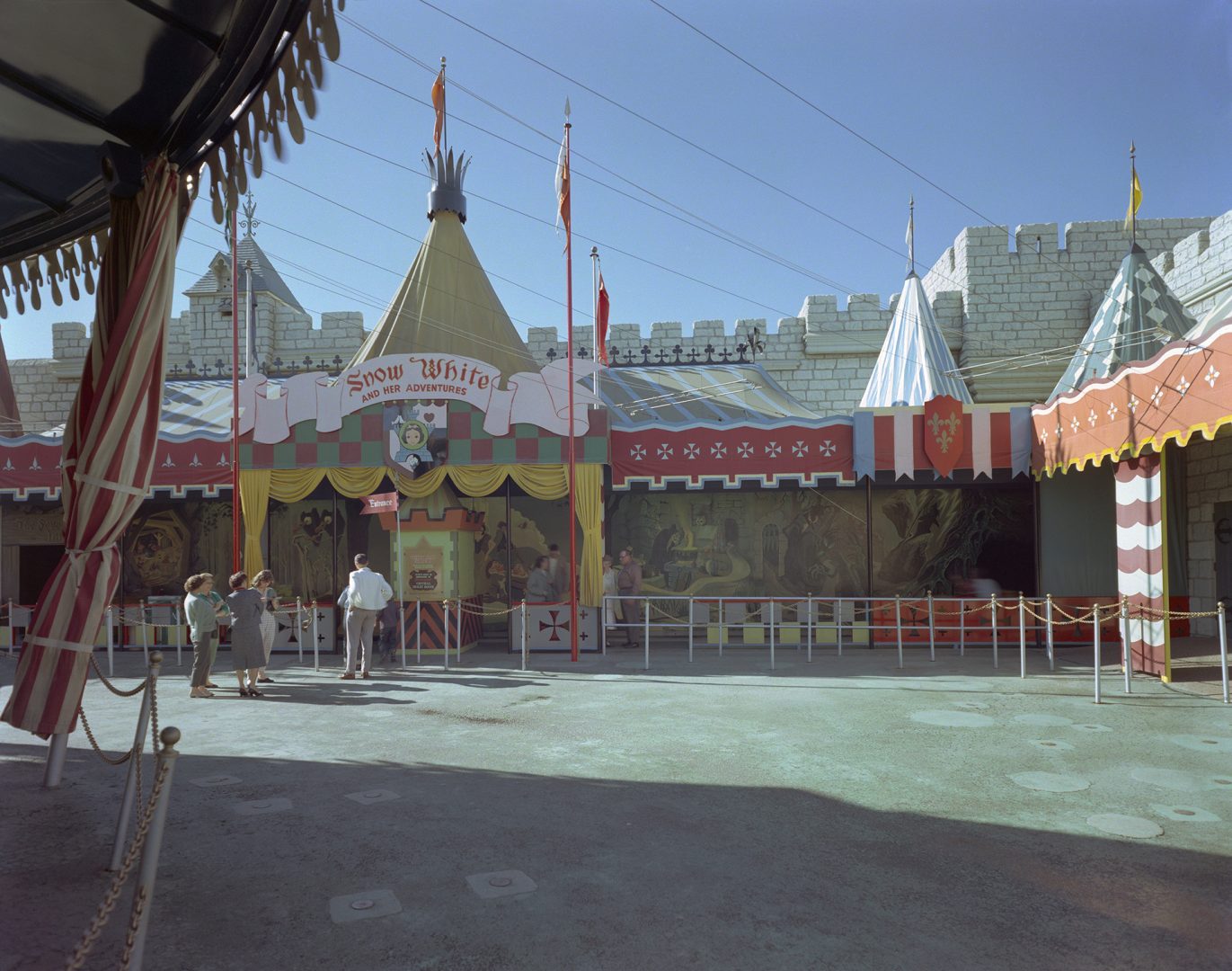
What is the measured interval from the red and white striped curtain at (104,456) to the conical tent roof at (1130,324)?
13.7m

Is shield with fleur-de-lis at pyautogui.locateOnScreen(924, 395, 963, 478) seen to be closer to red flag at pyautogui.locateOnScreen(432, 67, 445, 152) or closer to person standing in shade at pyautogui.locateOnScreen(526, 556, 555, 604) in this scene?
person standing in shade at pyautogui.locateOnScreen(526, 556, 555, 604)

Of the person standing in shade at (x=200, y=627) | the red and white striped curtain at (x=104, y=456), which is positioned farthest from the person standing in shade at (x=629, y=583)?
the red and white striped curtain at (x=104, y=456)

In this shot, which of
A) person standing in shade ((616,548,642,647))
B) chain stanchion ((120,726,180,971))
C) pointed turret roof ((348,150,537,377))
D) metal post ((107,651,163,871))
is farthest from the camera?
pointed turret roof ((348,150,537,377))

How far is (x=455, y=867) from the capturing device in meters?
4.47

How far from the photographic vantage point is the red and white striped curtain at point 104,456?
4.76m

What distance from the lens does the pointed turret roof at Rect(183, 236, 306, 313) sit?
21.9 meters

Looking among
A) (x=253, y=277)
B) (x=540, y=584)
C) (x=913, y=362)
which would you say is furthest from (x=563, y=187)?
(x=253, y=277)

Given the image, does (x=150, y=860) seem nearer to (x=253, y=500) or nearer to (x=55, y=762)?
(x=55, y=762)

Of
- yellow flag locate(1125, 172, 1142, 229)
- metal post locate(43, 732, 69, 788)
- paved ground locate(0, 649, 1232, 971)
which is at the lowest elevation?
paved ground locate(0, 649, 1232, 971)

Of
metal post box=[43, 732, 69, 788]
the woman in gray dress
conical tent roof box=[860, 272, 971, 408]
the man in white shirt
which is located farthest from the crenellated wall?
metal post box=[43, 732, 69, 788]

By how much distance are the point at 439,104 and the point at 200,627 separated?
1227 centimetres

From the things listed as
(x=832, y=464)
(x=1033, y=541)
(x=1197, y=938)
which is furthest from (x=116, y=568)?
(x=1033, y=541)

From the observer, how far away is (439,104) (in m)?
17.4

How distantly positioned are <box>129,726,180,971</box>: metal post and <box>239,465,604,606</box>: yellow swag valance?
34.5ft
